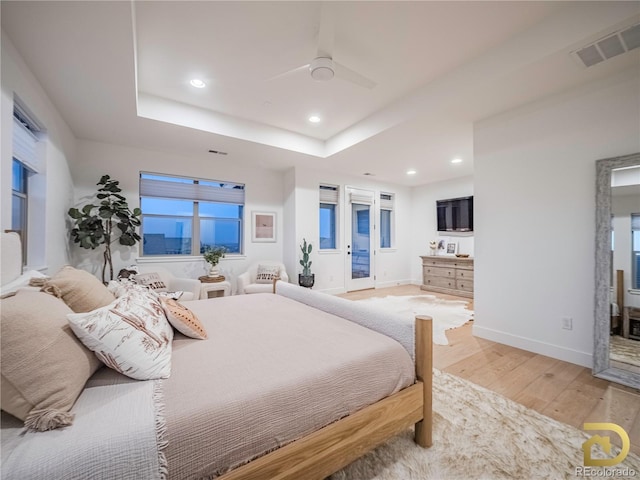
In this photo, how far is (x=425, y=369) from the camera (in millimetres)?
1484

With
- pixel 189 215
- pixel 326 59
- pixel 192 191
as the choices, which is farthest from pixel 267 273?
pixel 326 59

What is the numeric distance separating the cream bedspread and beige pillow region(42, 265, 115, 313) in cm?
44

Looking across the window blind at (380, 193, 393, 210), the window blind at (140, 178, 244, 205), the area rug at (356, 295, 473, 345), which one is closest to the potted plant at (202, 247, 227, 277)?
the window blind at (140, 178, 244, 205)

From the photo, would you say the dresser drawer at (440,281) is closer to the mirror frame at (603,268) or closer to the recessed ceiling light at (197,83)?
the mirror frame at (603,268)

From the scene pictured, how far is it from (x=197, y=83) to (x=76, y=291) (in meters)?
2.56

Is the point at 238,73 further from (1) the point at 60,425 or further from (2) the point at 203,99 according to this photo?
(1) the point at 60,425

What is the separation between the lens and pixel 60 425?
80 centimetres

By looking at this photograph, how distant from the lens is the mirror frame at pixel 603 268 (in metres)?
2.25

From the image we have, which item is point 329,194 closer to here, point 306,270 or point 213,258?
→ point 306,270

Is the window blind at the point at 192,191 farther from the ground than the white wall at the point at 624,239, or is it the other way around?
the window blind at the point at 192,191

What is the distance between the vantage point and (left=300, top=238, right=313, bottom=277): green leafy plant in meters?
4.97

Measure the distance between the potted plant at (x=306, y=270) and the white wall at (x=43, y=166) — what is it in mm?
3261

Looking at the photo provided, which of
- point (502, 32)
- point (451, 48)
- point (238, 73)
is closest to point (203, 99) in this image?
point (238, 73)

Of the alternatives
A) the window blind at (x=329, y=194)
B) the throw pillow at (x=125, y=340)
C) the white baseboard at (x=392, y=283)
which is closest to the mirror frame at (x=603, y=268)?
the throw pillow at (x=125, y=340)
